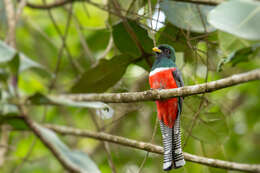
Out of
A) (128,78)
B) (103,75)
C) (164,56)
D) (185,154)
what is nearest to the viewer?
(185,154)

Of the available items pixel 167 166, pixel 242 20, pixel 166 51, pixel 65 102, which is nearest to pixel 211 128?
pixel 166 51

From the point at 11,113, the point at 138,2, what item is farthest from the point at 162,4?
the point at 11,113

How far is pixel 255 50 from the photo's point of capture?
1957 millimetres

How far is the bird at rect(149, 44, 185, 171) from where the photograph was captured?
6.77 feet

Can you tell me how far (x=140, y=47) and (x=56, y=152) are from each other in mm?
1227

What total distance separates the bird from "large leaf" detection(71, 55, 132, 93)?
30cm

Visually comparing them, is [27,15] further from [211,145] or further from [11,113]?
[211,145]

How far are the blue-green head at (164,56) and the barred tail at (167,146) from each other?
1.62 ft

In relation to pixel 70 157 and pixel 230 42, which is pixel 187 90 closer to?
pixel 230 42

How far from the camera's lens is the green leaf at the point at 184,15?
2.77 metres

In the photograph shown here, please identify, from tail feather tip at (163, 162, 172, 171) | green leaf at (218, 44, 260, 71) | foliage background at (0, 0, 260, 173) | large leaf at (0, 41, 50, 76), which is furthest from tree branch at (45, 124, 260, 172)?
large leaf at (0, 41, 50, 76)

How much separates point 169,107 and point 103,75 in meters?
0.67

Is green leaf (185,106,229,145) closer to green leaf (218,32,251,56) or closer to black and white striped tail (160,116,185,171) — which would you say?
black and white striped tail (160,116,185,171)

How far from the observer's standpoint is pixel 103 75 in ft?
9.87
